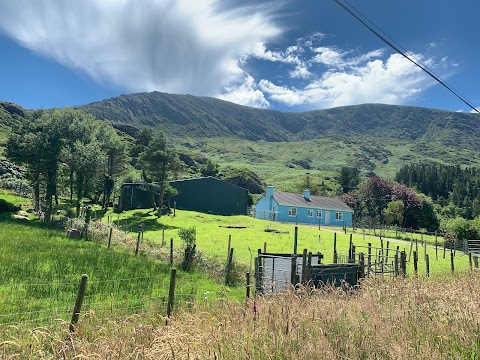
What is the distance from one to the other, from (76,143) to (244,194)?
1249 inches

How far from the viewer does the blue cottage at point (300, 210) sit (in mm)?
66125

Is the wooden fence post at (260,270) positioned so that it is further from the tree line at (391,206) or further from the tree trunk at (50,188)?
the tree line at (391,206)

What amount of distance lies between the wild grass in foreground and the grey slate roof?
5874 centimetres

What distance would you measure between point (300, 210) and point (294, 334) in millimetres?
62715

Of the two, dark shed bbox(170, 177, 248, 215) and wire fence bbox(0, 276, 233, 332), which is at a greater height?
dark shed bbox(170, 177, 248, 215)

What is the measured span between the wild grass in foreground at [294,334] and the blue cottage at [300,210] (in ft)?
189

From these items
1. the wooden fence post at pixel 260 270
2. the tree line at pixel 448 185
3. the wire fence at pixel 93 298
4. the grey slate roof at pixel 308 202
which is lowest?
the wire fence at pixel 93 298

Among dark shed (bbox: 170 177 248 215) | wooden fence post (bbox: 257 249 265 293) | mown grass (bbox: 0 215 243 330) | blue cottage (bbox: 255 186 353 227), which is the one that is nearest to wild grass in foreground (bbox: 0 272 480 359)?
mown grass (bbox: 0 215 243 330)

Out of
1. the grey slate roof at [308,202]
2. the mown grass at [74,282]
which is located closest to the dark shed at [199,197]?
the grey slate roof at [308,202]

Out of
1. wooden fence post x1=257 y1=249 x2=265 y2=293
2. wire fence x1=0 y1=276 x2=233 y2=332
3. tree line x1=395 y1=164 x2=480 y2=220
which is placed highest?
tree line x1=395 y1=164 x2=480 y2=220

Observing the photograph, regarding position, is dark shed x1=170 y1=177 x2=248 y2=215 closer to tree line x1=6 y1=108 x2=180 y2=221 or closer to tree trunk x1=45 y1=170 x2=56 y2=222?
tree line x1=6 y1=108 x2=180 y2=221

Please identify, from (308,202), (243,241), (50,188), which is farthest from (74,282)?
(308,202)

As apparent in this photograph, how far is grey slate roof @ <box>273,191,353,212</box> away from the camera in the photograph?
67125mm

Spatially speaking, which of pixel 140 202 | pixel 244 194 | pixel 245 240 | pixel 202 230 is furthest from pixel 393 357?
pixel 244 194
